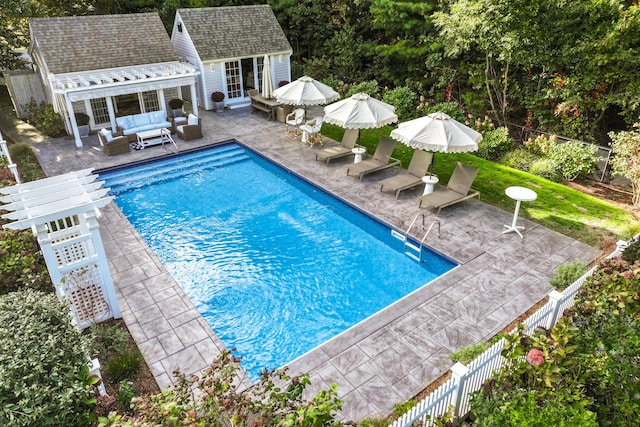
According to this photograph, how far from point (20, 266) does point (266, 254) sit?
16.2ft

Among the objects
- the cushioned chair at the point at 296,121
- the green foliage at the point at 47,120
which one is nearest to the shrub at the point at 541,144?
the cushioned chair at the point at 296,121

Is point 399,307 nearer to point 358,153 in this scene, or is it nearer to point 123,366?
point 123,366

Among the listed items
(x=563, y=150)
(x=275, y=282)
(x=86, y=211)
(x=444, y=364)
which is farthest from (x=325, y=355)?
(x=563, y=150)

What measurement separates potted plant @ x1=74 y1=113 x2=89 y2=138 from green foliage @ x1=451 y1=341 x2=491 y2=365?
15.7m

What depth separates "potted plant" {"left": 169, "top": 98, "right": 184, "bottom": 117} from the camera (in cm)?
1925

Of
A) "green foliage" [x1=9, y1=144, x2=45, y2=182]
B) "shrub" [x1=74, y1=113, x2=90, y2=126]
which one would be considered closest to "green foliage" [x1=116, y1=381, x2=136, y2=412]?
"green foliage" [x1=9, y1=144, x2=45, y2=182]

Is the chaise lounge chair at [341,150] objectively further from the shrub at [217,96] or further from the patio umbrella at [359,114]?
the shrub at [217,96]

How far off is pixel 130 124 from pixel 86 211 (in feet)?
33.8

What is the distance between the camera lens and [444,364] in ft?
23.4

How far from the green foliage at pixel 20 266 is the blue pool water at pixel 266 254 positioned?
8.16 feet

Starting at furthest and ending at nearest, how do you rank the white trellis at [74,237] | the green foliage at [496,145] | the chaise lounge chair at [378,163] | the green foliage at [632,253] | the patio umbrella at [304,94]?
the patio umbrella at [304,94], the green foliage at [496,145], the chaise lounge chair at [378,163], the green foliage at [632,253], the white trellis at [74,237]

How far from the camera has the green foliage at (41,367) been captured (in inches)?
189

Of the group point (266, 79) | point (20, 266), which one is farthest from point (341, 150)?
point (20, 266)

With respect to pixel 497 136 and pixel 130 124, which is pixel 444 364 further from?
pixel 130 124
